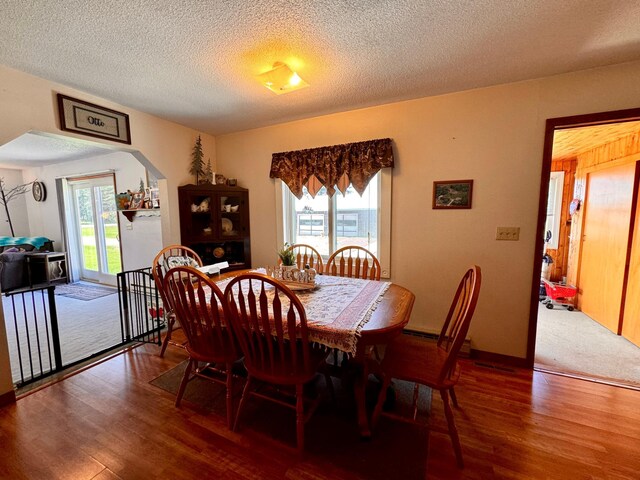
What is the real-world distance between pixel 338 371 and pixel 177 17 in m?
2.42

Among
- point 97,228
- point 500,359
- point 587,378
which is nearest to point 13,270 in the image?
point 97,228

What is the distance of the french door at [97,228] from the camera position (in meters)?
4.57

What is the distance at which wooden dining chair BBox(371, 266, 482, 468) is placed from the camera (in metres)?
1.31

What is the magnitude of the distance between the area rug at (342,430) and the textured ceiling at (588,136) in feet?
9.46

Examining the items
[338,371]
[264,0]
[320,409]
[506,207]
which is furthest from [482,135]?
[320,409]

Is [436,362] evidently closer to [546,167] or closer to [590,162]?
[546,167]

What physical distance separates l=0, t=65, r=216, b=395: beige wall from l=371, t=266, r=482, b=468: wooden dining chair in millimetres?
2549

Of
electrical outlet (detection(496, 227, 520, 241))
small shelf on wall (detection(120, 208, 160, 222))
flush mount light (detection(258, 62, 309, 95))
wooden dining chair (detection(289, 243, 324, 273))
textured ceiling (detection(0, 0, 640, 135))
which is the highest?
textured ceiling (detection(0, 0, 640, 135))

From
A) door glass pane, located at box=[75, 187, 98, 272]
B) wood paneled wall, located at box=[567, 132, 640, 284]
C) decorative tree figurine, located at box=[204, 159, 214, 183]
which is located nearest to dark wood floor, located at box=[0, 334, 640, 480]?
decorative tree figurine, located at box=[204, 159, 214, 183]

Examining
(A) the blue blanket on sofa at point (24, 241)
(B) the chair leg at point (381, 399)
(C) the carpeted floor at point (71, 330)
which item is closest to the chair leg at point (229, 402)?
(B) the chair leg at point (381, 399)

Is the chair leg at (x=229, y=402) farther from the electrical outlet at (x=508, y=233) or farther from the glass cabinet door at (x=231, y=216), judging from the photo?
the electrical outlet at (x=508, y=233)

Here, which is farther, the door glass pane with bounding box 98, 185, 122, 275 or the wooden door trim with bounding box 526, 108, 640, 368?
the door glass pane with bounding box 98, 185, 122, 275

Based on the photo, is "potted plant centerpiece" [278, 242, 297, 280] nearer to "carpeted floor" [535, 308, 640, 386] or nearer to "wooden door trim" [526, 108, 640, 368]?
"wooden door trim" [526, 108, 640, 368]

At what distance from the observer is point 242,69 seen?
74.2 inches
